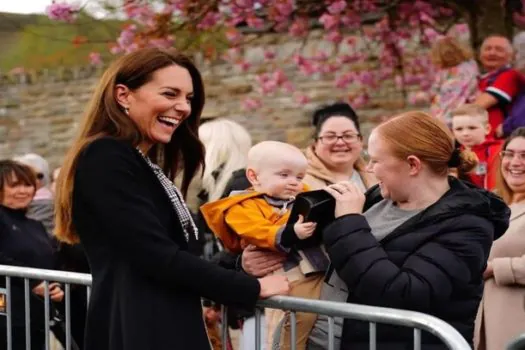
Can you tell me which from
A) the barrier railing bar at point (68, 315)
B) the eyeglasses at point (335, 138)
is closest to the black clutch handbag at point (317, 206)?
the barrier railing bar at point (68, 315)

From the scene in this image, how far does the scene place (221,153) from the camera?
241 inches

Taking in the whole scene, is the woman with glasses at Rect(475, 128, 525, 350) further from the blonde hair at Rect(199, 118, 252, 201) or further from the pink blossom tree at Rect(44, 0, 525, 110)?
the pink blossom tree at Rect(44, 0, 525, 110)

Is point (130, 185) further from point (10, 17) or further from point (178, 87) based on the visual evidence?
point (10, 17)

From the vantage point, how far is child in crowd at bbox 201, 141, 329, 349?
3.47 metres

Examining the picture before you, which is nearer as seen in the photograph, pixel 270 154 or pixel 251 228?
pixel 251 228

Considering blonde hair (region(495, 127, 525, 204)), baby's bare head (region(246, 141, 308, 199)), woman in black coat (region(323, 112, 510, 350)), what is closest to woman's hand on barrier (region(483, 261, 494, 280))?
blonde hair (region(495, 127, 525, 204))

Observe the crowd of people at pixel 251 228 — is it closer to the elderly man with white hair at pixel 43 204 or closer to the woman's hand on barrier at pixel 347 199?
the woman's hand on barrier at pixel 347 199

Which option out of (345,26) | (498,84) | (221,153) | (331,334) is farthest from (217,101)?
(331,334)

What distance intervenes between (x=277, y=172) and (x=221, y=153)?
2274mm

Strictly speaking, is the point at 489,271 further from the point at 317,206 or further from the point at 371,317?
the point at 371,317

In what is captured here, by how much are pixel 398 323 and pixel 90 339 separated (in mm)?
998

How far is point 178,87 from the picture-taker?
10.6 feet

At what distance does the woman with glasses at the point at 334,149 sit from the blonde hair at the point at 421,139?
1649 millimetres

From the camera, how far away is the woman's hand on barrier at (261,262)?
3609 mm
